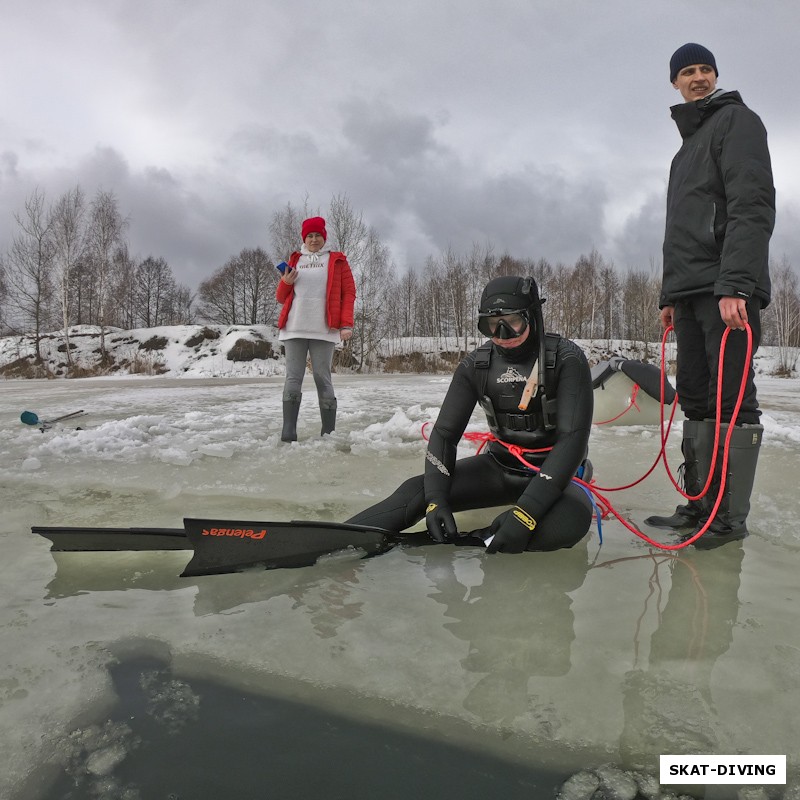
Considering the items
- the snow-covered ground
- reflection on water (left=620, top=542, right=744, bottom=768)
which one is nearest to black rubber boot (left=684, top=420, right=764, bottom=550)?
the snow-covered ground

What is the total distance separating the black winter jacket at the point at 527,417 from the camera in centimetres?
221

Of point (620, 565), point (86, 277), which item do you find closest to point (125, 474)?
point (620, 565)

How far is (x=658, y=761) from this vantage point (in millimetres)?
1052

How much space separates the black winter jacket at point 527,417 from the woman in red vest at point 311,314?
6.68 ft

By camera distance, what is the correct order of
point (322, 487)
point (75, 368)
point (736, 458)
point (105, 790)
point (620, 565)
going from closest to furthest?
point (105, 790), point (620, 565), point (736, 458), point (322, 487), point (75, 368)

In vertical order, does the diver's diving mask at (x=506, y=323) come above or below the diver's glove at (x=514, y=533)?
above

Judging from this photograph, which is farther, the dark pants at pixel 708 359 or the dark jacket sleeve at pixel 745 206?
the dark pants at pixel 708 359

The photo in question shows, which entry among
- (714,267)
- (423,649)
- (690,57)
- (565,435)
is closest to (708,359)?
(714,267)

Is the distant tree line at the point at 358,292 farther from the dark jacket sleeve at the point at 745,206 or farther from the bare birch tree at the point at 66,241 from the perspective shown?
the dark jacket sleeve at the point at 745,206

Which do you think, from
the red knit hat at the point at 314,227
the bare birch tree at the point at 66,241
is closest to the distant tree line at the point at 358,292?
the bare birch tree at the point at 66,241

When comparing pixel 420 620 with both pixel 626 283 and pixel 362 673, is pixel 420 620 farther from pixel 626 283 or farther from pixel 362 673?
pixel 626 283

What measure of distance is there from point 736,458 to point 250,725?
2.14 meters

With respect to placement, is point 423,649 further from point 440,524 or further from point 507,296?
point 507,296

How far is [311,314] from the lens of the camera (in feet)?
14.6
